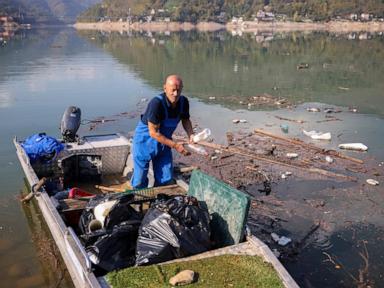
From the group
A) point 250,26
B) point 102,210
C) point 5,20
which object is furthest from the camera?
point 250,26

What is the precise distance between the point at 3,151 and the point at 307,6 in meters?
118

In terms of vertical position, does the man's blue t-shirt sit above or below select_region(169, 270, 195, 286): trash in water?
above

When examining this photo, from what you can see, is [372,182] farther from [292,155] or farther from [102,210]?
[102,210]

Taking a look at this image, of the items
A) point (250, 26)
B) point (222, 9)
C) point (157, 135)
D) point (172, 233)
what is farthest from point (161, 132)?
point (222, 9)

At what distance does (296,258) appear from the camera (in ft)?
17.5

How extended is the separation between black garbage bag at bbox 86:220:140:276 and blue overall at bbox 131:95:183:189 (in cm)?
135

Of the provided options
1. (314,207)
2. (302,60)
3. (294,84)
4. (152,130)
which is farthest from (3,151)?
(302,60)

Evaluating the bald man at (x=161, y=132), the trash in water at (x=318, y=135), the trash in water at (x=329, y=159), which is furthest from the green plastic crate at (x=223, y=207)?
the trash in water at (x=318, y=135)

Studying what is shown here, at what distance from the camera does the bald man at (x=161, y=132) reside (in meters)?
4.94

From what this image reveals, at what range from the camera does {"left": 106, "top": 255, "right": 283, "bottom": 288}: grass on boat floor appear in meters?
3.62

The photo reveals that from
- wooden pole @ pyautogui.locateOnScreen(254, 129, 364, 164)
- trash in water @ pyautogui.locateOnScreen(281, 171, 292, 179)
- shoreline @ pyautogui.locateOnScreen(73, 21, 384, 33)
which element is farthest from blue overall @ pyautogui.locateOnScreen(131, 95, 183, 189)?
shoreline @ pyautogui.locateOnScreen(73, 21, 384, 33)

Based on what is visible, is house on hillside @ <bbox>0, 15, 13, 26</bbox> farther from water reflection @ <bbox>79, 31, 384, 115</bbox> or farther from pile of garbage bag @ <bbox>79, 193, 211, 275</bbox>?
pile of garbage bag @ <bbox>79, 193, 211, 275</bbox>

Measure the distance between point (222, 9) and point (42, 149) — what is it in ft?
440

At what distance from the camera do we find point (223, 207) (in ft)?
14.5
